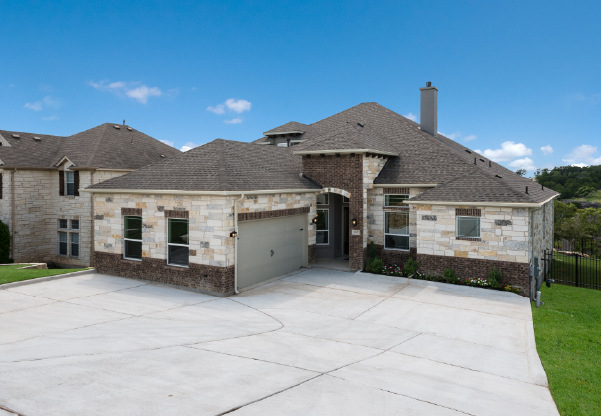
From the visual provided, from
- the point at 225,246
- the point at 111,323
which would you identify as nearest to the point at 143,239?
the point at 225,246

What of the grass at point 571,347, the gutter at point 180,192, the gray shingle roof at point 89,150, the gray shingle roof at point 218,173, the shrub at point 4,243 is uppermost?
the gray shingle roof at point 89,150

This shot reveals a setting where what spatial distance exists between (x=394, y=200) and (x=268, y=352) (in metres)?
10.1

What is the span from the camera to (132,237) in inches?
583

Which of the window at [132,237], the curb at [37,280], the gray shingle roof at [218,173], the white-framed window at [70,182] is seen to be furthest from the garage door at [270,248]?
the white-framed window at [70,182]

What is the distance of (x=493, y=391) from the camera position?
262 inches

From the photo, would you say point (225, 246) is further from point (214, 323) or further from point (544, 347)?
point (544, 347)

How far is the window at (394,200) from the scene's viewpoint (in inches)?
646

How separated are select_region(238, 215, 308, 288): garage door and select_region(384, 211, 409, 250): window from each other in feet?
10.4

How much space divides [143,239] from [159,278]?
4.68ft

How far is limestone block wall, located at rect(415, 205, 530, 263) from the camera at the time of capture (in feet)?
43.9

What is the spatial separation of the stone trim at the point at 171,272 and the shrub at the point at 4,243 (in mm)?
8479

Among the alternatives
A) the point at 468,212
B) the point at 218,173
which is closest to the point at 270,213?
the point at 218,173

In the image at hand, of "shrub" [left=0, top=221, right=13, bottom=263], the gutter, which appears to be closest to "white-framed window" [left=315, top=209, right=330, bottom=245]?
the gutter

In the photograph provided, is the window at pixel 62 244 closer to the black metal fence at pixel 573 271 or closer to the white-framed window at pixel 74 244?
the white-framed window at pixel 74 244
